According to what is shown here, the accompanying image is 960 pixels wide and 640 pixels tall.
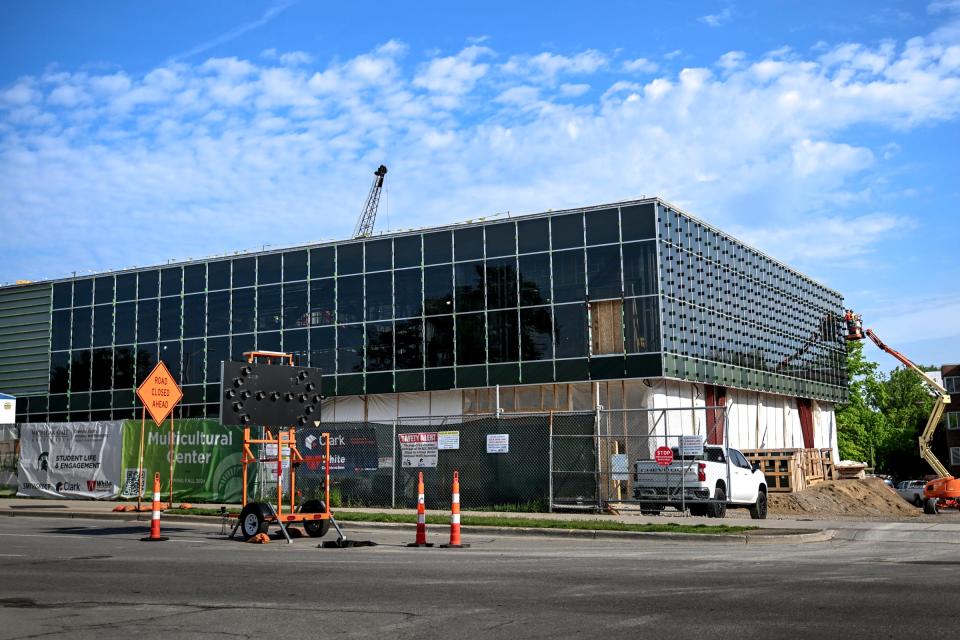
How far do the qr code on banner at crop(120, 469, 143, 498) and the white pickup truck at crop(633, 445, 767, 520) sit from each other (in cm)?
1460

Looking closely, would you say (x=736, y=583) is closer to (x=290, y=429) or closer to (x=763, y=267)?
(x=290, y=429)

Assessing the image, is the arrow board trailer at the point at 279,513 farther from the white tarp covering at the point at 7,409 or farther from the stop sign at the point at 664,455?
the white tarp covering at the point at 7,409

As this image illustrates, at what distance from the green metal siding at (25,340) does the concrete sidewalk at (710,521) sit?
22.8 metres

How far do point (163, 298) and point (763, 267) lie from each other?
29035 millimetres

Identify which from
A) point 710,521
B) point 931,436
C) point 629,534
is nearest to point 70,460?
point 629,534

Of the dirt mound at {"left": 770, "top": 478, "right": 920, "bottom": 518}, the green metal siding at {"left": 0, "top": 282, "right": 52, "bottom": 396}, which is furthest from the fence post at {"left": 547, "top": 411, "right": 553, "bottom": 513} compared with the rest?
the green metal siding at {"left": 0, "top": 282, "right": 52, "bottom": 396}

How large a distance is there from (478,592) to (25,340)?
4639cm

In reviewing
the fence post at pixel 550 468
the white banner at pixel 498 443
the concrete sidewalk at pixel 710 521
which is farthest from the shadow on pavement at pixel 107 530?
the fence post at pixel 550 468

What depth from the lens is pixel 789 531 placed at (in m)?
17.8

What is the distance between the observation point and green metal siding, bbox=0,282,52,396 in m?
49.4

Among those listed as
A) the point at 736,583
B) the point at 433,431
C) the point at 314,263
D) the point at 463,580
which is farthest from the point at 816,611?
the point at 314,263

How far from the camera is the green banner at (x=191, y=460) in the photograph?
26984 mm

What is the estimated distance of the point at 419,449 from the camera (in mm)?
25203

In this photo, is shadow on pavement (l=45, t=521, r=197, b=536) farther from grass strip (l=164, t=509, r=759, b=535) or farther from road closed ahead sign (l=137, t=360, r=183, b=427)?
road closed ahead sign (l=137, t=360, r=183, b=427)
